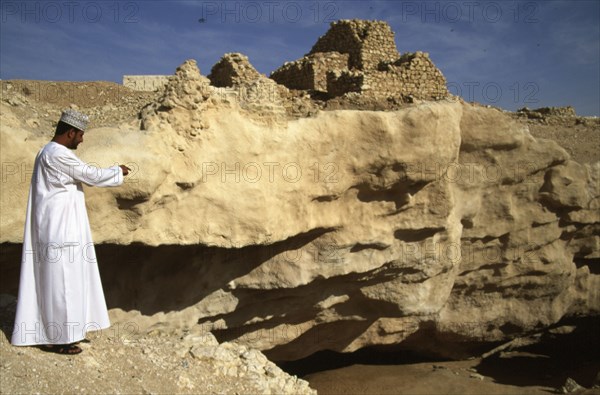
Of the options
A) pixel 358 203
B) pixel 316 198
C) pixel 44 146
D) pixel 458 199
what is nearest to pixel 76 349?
pixel 44 146

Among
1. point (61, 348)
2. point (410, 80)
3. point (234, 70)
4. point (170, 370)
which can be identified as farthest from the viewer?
point (410, 80)

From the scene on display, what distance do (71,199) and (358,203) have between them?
2.93 meters

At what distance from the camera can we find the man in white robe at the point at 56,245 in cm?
331

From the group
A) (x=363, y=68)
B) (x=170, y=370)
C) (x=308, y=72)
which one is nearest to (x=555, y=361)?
(x=170, y=370)

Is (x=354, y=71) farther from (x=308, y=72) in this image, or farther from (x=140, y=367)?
(x=140, y=367)

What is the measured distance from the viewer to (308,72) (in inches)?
459

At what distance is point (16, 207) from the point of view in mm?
3516

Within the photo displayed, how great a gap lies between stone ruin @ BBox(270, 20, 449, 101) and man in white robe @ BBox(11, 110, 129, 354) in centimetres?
603

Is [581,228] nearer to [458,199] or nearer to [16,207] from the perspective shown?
[458,199]

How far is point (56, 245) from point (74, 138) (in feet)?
2.30

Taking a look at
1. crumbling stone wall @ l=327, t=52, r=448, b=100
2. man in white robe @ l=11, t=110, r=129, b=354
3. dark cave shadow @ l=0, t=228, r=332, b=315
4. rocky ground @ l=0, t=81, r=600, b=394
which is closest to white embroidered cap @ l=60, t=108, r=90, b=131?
man in white robe @ l=11, t=110, r=129, b=354

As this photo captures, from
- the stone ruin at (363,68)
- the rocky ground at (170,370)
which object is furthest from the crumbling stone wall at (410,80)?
the rocky ground at (170,370)

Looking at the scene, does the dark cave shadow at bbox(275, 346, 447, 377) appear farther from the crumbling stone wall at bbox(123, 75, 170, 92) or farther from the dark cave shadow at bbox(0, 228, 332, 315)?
the crumbling stone wall at bbox(123, 75, 170, 92)

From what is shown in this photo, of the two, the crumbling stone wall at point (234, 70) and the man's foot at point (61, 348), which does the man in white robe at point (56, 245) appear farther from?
the crumbling stone wall at point (234, 70)
